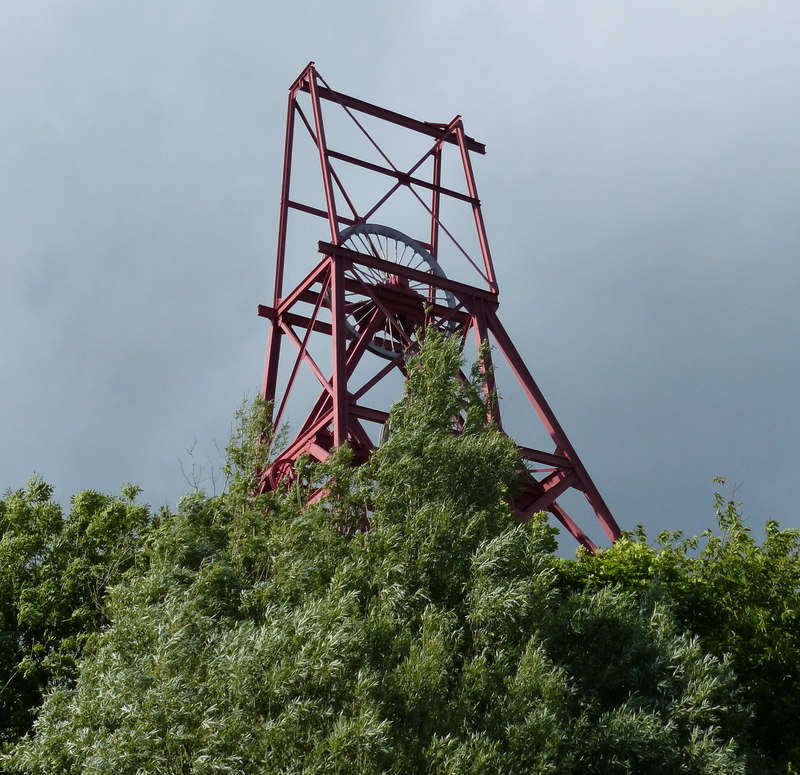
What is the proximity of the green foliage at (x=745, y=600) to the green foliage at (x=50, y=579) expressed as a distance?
7769mm

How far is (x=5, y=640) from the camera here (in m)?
16.7

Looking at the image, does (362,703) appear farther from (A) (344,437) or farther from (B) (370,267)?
(B) (370,267)

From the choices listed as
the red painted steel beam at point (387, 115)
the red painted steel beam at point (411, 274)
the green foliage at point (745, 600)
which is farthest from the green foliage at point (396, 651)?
the red painted steel beam at point (387, 115)

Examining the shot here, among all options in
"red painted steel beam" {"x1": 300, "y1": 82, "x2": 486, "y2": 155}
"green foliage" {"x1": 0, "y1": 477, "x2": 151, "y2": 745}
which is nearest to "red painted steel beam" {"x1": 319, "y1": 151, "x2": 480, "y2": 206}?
"red painted steel beam" {"x1": 300, "y1": 82, "x2": 486, "y2": 155}

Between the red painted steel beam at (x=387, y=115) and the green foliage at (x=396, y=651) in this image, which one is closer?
the green foliage at (x=396, y=651)

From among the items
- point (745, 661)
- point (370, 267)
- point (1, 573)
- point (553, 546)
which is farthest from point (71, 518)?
point (745, 661)

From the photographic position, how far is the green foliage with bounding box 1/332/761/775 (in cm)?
980

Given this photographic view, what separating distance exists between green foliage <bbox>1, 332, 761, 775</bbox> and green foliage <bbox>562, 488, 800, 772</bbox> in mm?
1952

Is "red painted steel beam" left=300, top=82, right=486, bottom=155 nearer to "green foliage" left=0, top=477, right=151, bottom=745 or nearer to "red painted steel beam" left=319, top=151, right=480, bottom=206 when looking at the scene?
"red painted steel beam" left=319, top=151, right=480, bottom=206

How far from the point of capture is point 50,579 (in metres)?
17.3

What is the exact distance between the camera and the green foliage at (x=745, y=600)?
15.3m

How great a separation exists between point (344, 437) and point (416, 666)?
692 centimetres

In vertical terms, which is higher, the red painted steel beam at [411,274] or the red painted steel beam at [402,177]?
the red painted steel beam at [402,177]

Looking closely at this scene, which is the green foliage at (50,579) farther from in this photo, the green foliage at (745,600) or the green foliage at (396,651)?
the green foliage at (745,600)
